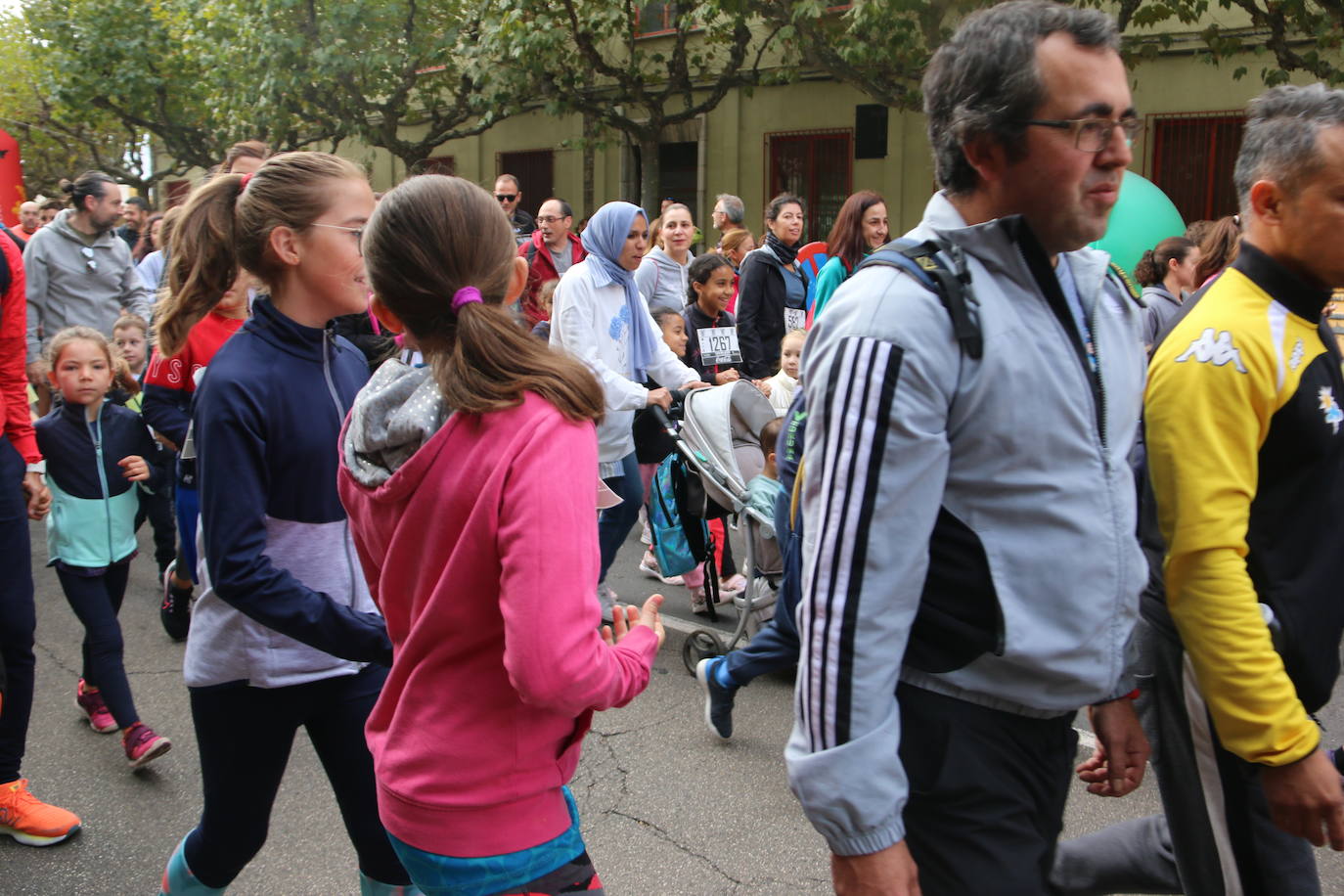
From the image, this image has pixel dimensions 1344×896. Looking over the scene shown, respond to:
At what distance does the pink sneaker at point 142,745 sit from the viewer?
13.6ft

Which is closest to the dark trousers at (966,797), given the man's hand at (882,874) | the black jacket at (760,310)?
the man's hand at (882,874)

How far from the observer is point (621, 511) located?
5.39 meters

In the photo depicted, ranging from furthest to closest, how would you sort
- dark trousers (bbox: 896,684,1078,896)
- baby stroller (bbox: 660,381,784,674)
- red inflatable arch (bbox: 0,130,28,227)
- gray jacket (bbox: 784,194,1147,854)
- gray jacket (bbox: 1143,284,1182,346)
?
red inflatable arch (bbox: 0,130,28,227), gray jacket (bbox: 1143,284,1182,346), baby stroller (bbox: 660,381,784,674), dark trousers (bbox: 896,684,1078,896), gray jacket (bbox: 784,194,1147,854)

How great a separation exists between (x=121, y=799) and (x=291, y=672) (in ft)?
Answer: 6.59

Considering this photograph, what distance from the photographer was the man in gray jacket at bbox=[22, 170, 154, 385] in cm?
736

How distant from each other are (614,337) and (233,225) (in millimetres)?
3045

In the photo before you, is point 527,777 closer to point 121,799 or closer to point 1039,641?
point 1039,641

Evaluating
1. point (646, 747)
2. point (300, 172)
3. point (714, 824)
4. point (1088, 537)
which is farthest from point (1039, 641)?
point (646, 747)

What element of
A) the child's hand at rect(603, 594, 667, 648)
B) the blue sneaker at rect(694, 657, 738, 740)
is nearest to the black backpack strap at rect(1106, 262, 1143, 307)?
the child's hand at rect(603, 594, 667, 648)

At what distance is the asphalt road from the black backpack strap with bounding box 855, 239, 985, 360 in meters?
2.23

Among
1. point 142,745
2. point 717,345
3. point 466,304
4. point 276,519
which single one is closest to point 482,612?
point 466,304

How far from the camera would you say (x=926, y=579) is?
1698 millimetres

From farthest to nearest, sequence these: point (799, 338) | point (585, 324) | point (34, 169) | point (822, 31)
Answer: point (34, 169), point (822, 31), point (799, 338), point (585, 324)

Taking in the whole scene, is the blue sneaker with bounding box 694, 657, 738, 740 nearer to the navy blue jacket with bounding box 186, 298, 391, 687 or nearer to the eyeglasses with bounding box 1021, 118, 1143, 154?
the navy blue jacket with bounding box 186, 298, 391, 687
